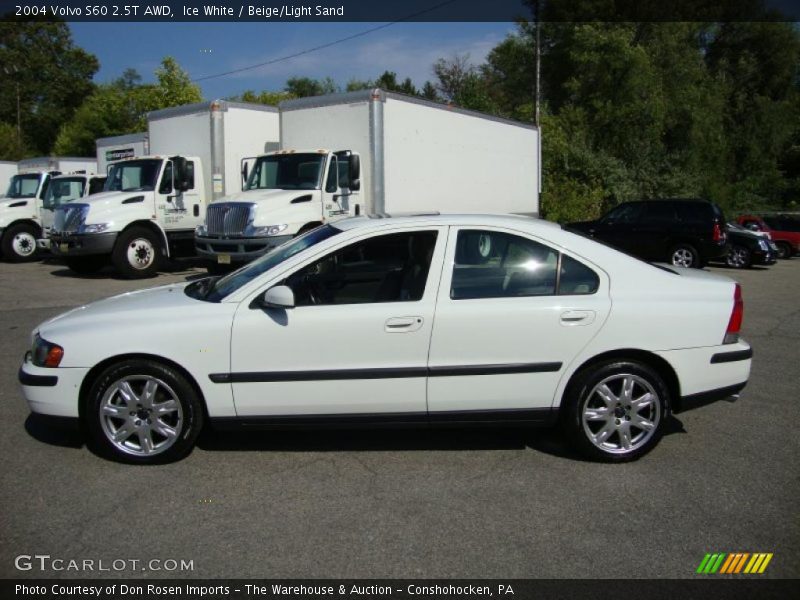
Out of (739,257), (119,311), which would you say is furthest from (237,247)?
(739,257)

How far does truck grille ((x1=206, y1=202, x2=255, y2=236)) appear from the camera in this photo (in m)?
12.1

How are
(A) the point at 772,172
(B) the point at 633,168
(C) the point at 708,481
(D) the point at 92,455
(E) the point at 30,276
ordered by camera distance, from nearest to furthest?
(C) the point at 708,481 < (D) the point at 92,455 < (E) the point at 30,276 < (B) the point at 633,168 < (A) the point at 772,172

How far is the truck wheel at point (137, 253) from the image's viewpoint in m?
13.9

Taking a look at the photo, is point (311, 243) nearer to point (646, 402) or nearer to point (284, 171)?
point (646, 402)

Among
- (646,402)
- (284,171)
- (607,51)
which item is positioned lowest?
(646,402)

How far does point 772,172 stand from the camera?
127 feet

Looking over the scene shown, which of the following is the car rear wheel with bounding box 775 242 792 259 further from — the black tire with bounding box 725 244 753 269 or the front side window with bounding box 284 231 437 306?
the front side window with bounding box 284 231 437 306

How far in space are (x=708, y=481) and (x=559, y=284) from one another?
1.42 m

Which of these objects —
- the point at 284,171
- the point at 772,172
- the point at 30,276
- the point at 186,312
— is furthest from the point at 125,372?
the point at 772,172

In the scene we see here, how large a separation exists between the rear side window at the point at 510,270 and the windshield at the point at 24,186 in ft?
55.2

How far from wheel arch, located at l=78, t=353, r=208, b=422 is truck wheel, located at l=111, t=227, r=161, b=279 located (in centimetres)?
1035

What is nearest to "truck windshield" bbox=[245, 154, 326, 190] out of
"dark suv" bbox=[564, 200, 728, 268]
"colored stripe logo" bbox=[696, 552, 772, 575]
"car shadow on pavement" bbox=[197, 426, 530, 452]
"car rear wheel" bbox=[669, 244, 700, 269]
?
"dark suv" bbox=[564, 200, 728, 268]

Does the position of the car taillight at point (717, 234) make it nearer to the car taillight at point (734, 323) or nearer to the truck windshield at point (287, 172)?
the truck windshield at point (287, 172)

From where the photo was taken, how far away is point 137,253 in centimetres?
1416
